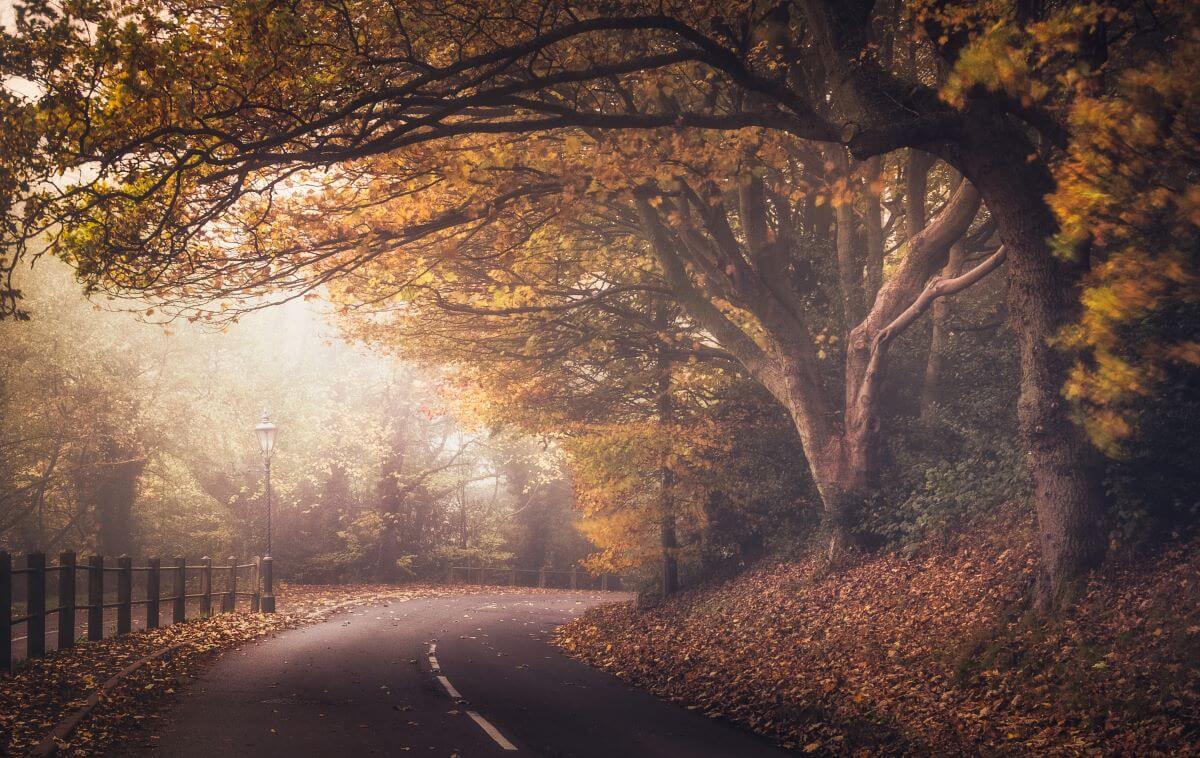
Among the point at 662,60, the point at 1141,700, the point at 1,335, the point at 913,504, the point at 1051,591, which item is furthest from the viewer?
the point at 1,335

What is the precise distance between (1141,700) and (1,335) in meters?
30.5

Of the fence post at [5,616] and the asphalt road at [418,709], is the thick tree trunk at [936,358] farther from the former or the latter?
the fence post at [5,616]

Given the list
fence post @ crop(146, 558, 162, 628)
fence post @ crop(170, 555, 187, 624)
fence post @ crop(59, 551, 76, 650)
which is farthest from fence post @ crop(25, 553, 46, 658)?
fence post @ crop(170, 555, 187, 624)

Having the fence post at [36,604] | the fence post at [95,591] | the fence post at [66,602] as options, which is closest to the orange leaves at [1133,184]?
the fence post at [36,604]

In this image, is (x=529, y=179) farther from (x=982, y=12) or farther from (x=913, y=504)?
(x=913, y=504)

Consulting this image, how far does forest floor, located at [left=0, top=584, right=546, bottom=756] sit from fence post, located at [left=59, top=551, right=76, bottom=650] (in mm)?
211

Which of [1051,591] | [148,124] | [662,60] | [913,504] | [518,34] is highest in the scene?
[518,34]

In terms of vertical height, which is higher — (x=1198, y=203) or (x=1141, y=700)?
(x=1198, y=203)

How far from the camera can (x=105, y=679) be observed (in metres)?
10.3

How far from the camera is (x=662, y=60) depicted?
873cm

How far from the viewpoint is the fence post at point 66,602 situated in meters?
12.0

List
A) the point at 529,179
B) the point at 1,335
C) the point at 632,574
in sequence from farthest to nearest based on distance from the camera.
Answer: the point at 1,335 < the point at 632,574 < the point at 529,179

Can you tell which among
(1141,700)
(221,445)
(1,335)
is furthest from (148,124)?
(221,445)

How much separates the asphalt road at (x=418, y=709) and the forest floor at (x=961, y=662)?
0.87 m
